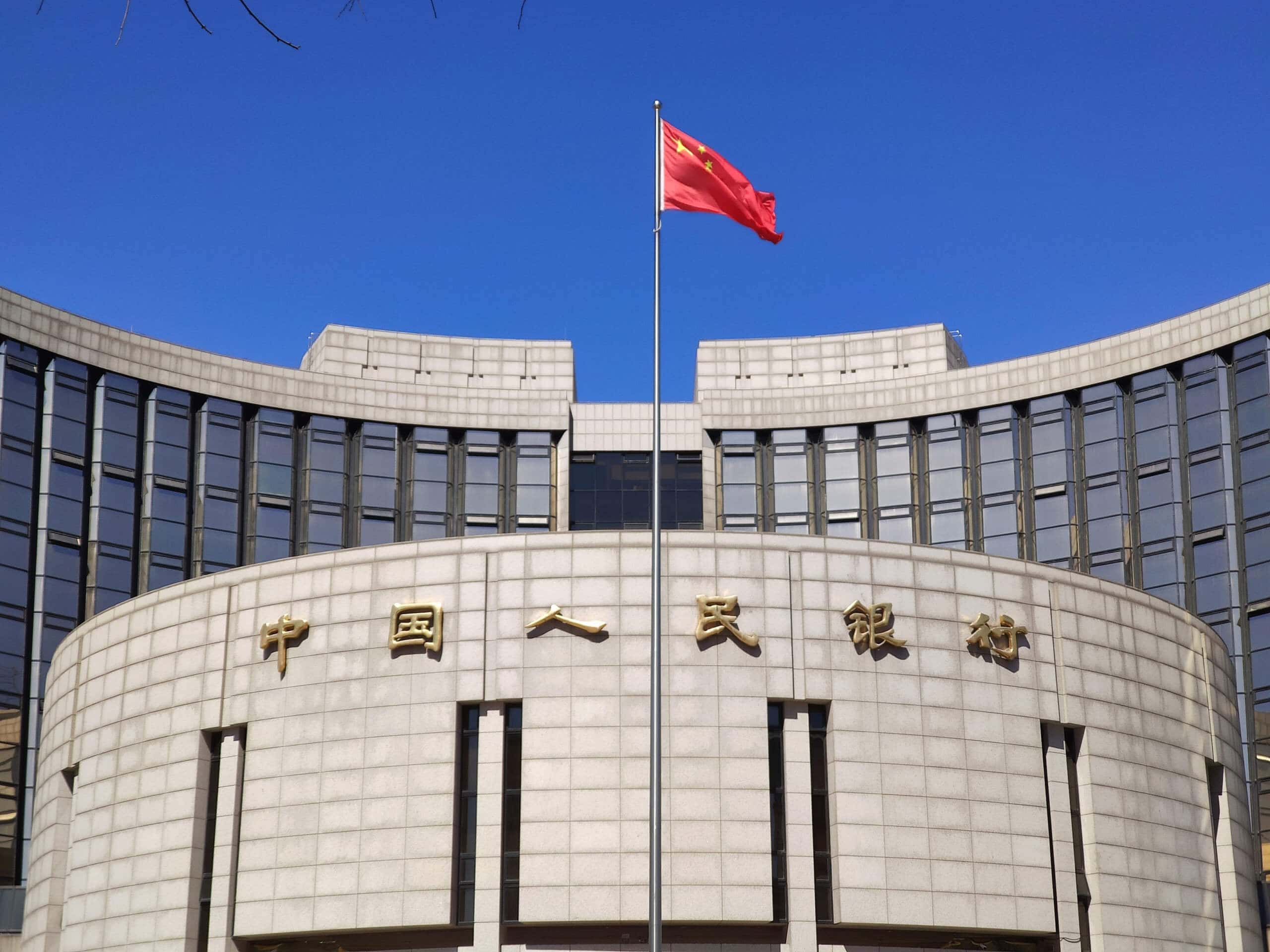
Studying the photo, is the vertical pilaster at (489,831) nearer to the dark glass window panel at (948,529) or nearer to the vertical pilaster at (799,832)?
→ the vertical pilaster at (799,832)

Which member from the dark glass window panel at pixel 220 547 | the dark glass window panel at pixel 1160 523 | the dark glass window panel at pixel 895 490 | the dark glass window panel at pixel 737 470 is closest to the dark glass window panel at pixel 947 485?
the dark glass window panel at pixel 895 490

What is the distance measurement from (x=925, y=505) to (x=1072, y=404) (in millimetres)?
6797

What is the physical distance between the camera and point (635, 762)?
37969 mm

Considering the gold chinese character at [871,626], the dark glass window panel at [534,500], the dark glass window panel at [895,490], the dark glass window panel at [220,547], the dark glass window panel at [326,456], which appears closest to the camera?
the gold chinese character at [871,626]

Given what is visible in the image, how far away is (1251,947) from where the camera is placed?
43312 millimetres

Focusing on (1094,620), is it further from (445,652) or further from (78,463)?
(78,463)

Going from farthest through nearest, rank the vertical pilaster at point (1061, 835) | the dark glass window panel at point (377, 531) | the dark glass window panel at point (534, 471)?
1. the dark glass window panel at point (534, 471)
2. the dark glass window panel at point (377, 531)
3. the vertical pilaster at point (1061, 835)

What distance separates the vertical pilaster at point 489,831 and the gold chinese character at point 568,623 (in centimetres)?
210

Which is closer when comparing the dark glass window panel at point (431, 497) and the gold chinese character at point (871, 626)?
the gold chinese character at point (871, 626)

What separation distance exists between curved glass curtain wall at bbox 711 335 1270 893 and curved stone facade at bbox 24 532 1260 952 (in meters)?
16.6

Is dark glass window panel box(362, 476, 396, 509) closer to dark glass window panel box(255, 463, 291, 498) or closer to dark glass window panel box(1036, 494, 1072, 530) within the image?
dark glass window panel box(255, 463, 291, 498)

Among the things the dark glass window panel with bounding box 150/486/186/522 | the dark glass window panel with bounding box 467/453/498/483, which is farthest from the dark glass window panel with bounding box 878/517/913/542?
the dark glass window panel with bounding box 150/486/186/522

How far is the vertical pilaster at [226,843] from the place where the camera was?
128 ft

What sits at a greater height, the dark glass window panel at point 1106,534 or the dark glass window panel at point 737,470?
the dark glass window panel at point 737,470
